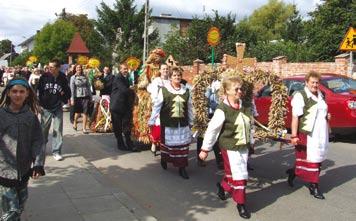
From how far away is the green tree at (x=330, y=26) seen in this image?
30328 mm

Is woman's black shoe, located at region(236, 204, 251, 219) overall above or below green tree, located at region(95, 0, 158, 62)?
below

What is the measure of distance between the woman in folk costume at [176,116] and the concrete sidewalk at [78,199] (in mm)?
1234

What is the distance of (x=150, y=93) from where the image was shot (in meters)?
9.91

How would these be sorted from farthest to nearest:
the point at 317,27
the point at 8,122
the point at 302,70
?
the point at 317,27, the point at 302,70, the point at 8,122

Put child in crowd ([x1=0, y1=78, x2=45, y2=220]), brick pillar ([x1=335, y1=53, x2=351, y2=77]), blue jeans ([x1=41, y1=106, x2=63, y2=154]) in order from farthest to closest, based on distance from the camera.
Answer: brick pillar ([x1=335, y1=53, x2=351, y2=77]), blue jeans ([x1=41, y1=106, x2=63, y2=154]), child in crowd ([x1=0, y1=78, x2=45, y2=220])

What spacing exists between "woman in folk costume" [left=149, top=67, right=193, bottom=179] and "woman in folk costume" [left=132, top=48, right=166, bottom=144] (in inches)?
71.9

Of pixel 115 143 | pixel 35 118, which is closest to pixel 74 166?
pixel 115 143

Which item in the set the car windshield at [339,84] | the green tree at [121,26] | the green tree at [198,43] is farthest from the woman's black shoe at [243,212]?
the green tree at [121,26]

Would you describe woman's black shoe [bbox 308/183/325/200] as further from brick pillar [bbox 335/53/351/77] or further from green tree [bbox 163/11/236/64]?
green tree [bbox 163/11/236/64]

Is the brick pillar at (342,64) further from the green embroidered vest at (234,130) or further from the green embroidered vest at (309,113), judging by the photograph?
the green embroidered vest at (234,130)

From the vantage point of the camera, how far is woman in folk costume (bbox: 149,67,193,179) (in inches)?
324

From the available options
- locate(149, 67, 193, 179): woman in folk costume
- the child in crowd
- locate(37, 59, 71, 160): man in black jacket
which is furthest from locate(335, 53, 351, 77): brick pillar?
the child in crowd

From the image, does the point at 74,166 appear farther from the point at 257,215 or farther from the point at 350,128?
the point at 350,128

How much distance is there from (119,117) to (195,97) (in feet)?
9.18
